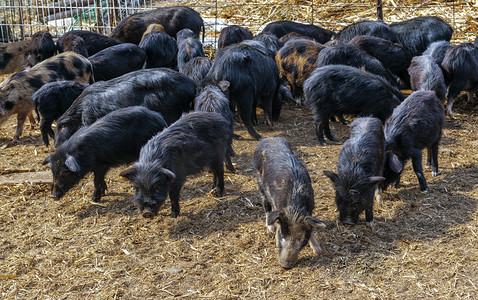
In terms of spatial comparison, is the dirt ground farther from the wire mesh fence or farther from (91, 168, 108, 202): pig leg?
the wire mesh fence

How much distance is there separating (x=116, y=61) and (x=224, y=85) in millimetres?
2746

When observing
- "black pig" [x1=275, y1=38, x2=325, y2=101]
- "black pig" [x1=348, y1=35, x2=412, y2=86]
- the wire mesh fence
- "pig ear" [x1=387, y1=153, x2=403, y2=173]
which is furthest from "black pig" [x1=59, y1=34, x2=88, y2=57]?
"pig ear" [x1=387, y1=153, x2=403, y2=173]

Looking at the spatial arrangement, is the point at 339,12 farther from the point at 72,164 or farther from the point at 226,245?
the point at 226,245

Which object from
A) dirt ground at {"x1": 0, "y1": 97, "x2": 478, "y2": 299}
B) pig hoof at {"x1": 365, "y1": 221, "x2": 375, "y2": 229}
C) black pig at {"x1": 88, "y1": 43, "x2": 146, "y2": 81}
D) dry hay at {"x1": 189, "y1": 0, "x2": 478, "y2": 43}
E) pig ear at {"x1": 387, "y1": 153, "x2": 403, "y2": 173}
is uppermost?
dry hay at {"x1": 189, "y1": 0, "x2": 478, "y2": 43}

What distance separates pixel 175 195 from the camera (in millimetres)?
5758

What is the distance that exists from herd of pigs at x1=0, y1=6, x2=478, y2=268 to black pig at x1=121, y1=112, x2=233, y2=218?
0.5 inches

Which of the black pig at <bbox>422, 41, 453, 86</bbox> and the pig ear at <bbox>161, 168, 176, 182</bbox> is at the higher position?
the black pig at <bbox>422, 41, 453, 86</bbox>

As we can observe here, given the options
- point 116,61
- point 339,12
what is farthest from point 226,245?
point 339,12

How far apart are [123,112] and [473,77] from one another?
253 inches

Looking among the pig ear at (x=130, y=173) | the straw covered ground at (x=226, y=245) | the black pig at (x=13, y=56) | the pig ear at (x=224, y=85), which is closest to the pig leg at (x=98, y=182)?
the straw covered ground at (x=226, y=245)

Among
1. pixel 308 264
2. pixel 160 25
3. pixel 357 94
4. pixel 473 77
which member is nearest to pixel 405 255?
pixel 308 264

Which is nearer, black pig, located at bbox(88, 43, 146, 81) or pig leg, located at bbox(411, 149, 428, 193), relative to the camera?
pig leg, located at bbox(411, 149, 428, 193)

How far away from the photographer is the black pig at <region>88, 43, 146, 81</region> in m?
9.51

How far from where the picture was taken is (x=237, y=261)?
494 centimetres
